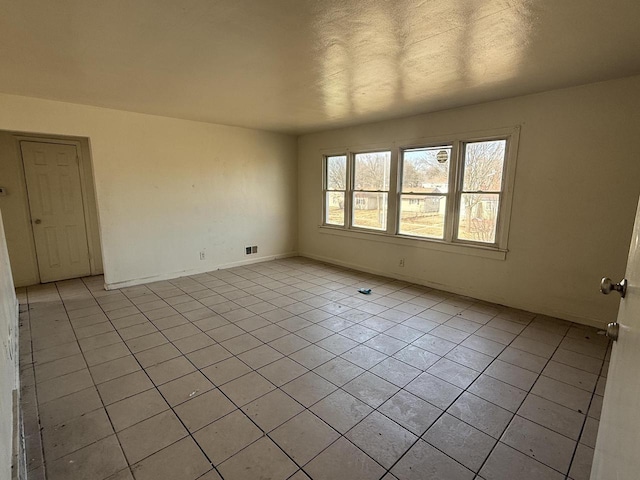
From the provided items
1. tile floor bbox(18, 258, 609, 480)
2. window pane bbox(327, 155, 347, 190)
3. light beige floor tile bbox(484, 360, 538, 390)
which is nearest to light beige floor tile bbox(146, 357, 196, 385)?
tile floor bbox(18, 258, 609, 480)

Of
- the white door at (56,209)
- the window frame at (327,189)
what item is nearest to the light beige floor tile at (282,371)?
the window frame at (327,189)

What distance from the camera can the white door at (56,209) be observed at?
179 inches

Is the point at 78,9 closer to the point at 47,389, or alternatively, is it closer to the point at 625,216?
the point at 47,389

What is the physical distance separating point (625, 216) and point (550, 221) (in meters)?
0.60

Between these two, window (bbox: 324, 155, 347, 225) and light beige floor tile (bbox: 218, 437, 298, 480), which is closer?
light beige floor tile (bbox: 218, 437, 298, 480)

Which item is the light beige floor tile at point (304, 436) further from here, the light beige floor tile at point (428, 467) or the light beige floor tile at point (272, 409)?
the light beige floor tile at point (428, 467)

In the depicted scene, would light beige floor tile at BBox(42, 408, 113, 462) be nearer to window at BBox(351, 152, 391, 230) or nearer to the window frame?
window at BBox(351, 152, 391, 230)

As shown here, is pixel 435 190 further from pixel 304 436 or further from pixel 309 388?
pixel 304 436

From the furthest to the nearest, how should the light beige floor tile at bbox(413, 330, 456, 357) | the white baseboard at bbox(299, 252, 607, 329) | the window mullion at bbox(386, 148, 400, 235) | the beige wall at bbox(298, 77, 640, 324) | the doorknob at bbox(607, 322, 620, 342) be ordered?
1. the window mullion at bbox(386, 148, 400, 235)
2. the white baseboard at bbox(299, 252, 607, 329)
3. the beige wall at bbox(298, 77, 640, 324)
4. the light beige floor tile at bbox(413, 330, 456, 357)
5. the doorknob at bbox(607, 322, 620, 342)

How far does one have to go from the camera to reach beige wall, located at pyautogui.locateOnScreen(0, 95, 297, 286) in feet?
13.4

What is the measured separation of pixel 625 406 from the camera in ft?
2.66

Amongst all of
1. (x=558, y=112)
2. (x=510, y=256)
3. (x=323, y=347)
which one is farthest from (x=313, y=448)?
(x=558, y=112)

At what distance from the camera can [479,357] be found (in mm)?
2711

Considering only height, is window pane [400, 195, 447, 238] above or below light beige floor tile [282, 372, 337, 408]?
above
